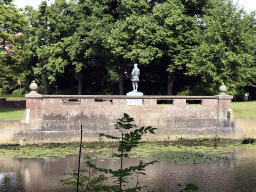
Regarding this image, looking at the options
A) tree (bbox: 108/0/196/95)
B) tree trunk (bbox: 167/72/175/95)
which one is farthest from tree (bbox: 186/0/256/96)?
tree trunk (bbox: 167/72/175/95)

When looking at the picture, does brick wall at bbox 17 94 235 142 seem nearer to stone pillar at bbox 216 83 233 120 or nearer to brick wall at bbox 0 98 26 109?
stone pillar at bbox 216 83 233 120

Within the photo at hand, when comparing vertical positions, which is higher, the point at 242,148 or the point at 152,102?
the point at 152,102

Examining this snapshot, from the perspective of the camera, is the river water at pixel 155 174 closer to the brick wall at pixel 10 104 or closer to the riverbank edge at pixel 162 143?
the riverbank edge at pixel 162 143

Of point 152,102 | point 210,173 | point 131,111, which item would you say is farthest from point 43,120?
point 210,173

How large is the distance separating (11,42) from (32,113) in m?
11.7

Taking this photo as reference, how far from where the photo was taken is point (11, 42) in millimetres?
25047

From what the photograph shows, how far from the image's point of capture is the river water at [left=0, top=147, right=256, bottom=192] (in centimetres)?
795

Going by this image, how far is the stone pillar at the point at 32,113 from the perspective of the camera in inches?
602

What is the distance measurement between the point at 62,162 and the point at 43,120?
481 cm

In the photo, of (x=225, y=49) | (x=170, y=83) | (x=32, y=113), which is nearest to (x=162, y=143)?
(x=32, y=113)

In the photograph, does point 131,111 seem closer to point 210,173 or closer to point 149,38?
point 210,173

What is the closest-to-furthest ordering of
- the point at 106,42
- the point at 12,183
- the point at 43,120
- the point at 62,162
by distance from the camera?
the point at 12,183 < the point at 62,162 < the point at 43,120 < the point at 106,42

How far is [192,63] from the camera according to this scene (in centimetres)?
2591

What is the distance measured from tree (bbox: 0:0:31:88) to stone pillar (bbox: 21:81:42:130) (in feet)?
31.2
